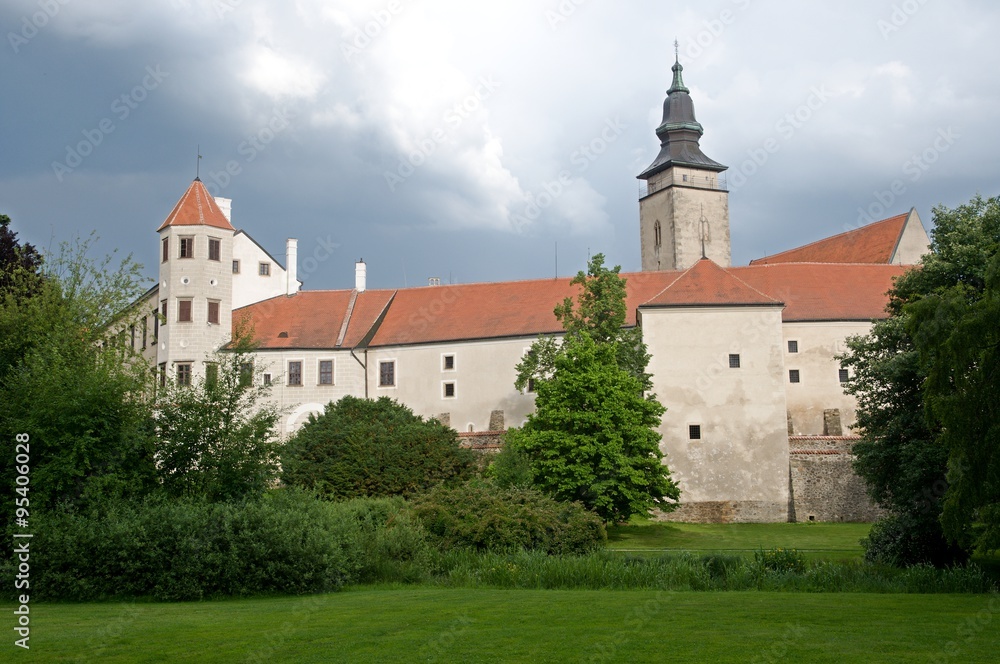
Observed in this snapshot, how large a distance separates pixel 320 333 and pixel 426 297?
20.8 ft

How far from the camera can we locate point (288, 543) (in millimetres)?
16562

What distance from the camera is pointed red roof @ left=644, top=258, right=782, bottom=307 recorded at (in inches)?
1540

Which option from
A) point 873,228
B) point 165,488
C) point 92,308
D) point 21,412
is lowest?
point 165,488

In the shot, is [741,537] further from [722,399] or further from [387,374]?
[387,374]

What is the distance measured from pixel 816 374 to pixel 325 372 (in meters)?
24.1

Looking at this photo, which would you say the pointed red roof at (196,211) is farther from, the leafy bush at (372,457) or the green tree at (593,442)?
the green tree at (593,442)

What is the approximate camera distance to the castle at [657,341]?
38219 mm

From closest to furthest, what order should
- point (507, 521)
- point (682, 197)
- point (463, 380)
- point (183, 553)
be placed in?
point (183, 553), point (507, 521), point (463, 380), point (682, 197)

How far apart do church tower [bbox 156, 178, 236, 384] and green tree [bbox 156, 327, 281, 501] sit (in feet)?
86.8

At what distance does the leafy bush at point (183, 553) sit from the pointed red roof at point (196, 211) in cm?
3155

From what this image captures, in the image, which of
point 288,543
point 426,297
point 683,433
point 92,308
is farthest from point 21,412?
point 426,297

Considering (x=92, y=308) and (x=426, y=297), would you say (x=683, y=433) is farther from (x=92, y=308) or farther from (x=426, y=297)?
(x=92, y=308)

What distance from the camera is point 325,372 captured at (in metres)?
49.0

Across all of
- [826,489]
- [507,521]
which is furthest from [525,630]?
[826,489]
